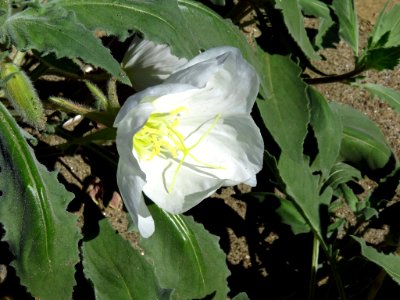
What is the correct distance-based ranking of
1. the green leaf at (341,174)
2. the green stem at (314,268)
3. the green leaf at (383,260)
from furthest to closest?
the green leaf at (341,174)
the green stem at (314,268)
the green leaf at (383,260)

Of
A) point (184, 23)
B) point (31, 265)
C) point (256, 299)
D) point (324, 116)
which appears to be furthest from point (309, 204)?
point (31, 265)

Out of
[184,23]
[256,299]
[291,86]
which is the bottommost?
[256,299]

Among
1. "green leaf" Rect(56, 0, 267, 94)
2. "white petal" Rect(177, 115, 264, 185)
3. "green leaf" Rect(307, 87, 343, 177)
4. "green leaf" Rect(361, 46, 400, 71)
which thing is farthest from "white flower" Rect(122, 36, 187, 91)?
"green leaf" Rect(361, 46, 400, 71)

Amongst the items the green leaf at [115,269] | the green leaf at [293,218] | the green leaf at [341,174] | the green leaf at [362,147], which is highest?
the green leaf at [115,269]

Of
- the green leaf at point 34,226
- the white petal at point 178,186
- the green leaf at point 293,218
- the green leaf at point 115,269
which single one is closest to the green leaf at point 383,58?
the green leaf at point 293,218

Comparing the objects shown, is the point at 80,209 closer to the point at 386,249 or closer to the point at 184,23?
the point at 184,23

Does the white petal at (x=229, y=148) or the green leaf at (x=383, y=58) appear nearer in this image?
the white petal at (x=229, y=148)

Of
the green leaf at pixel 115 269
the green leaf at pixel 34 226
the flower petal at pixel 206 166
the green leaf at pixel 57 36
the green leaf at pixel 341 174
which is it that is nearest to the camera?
the green leaf at pixel 57 36

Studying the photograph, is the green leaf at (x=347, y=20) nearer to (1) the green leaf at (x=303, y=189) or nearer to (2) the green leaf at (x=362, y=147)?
(2) the green leaf at (x=362, y=147)
